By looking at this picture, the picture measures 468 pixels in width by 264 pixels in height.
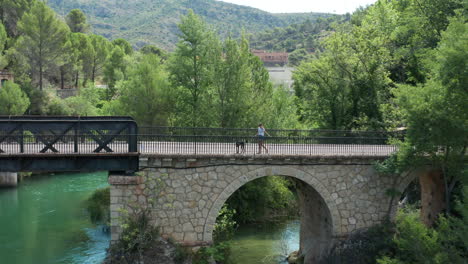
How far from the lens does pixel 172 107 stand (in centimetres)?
2953

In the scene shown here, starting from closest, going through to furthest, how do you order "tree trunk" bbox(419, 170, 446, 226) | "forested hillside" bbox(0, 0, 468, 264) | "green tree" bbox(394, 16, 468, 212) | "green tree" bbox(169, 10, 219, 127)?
"green tree" bbox(394, 16, 468, 212) < "forested hillside" bbox(0, 0, 468, 264) < "tree trunk" bbox(419, 170, 446, 226) < "green tree" bbox(169, 10, 219, 127)

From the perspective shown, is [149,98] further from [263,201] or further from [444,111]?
[444,111]

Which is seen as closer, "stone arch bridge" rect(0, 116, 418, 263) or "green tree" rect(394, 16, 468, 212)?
"green tree" rect(394, 16, 468, 212)

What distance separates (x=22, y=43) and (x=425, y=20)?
32142 millimetres

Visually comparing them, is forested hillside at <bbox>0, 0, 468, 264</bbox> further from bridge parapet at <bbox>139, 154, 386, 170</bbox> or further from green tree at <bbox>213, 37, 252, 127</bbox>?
bridge parapet at <bbox>139, 154, 386, 170</bbox>

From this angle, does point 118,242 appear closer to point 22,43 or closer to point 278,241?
point 278,241

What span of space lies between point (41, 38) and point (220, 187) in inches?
1192

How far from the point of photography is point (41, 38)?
131 feet

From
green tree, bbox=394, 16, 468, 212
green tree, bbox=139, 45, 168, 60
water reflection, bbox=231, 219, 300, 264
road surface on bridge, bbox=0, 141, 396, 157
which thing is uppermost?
green tree, bbox=139, 45, 168, 60

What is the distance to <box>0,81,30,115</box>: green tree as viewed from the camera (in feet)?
117

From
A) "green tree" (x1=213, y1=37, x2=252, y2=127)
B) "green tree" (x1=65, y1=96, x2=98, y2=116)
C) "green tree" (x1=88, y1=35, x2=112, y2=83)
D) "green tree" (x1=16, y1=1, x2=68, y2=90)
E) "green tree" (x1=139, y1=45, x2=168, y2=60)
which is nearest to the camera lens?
"green tree" (x1=213, y1=37, x2=252, y2=127)

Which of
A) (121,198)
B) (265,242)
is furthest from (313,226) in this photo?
(121,198)

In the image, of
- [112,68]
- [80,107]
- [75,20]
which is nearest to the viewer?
[80,107]

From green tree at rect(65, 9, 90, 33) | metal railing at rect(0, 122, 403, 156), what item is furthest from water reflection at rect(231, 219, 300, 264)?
green tree at rect(65, 9, 90, 33)
